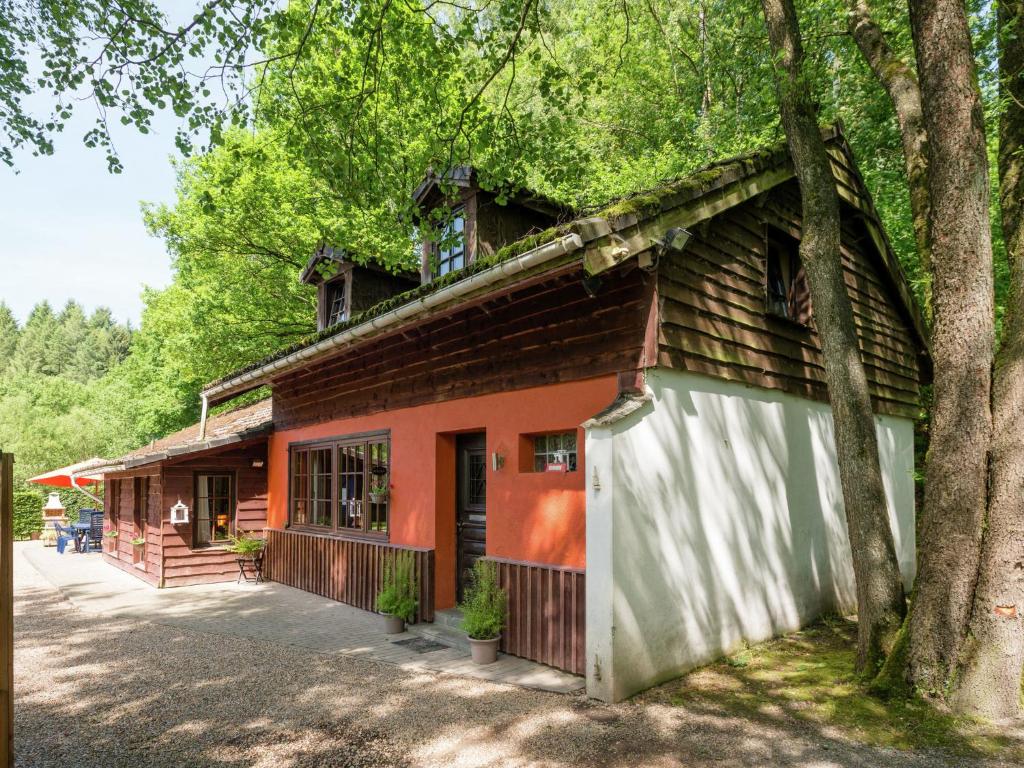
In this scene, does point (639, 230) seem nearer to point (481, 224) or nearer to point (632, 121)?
point (481, 224)

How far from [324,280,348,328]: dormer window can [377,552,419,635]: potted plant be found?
4.70m

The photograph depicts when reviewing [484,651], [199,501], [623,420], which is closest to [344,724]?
[484,651]

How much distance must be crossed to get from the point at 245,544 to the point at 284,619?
3400 millimetres

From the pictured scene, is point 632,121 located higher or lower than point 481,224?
higher

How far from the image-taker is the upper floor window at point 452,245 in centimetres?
744

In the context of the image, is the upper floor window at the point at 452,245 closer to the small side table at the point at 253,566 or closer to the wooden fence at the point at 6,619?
the wooden fence at the point at 6,619

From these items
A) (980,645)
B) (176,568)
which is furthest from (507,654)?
(176,568)

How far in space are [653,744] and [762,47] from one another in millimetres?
7640

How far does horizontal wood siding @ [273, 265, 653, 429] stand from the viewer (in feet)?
18.8

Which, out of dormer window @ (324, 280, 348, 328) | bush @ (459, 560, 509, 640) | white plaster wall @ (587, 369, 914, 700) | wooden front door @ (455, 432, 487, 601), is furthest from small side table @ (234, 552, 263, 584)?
white plaster wall @ (587, 369, 914, 700)

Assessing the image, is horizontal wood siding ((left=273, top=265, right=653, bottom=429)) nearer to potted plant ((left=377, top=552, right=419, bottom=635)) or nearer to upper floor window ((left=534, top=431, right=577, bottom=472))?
upper floor window ((left=534, top=431, right=577, bottom=472))

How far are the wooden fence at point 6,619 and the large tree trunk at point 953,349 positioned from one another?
18.7 ft

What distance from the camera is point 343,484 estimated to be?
32.1ft

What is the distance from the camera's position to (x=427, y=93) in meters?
7.11
